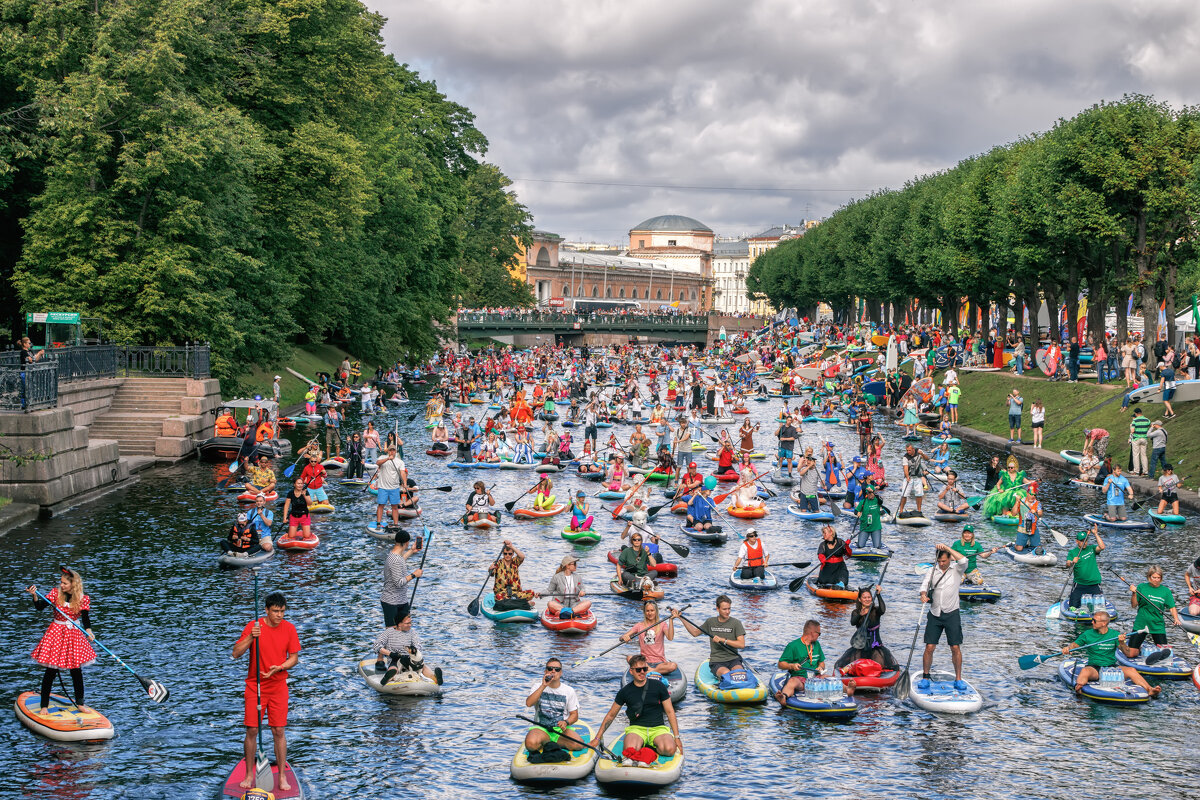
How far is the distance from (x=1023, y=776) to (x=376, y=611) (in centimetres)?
1254

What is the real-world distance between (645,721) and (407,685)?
4.60 m

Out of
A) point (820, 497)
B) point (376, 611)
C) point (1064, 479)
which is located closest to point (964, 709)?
point (376, 611)

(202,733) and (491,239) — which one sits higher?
(491,239)

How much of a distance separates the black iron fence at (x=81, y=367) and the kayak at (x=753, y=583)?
1958cm

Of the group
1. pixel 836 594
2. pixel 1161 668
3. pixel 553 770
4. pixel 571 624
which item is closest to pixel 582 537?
pixel 836 594

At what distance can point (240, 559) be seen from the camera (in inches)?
1004

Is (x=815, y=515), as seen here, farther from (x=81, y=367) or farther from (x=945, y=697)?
(x=81, y=367)

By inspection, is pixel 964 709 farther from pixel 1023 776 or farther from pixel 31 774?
pixel 31 774

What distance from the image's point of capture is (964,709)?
17.3 m

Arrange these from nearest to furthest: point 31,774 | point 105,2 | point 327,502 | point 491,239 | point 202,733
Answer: point 31,774 → point 202,733 → point 327,502 → point 105,2 → point 491,239

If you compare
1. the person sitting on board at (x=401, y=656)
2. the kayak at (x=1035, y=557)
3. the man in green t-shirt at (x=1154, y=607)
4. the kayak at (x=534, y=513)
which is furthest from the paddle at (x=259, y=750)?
the kayak at (x=1035, y=557)

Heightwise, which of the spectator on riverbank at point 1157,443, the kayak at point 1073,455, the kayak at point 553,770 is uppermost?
the spectator on riverbank at point 1157,443

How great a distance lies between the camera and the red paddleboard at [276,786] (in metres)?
13.4

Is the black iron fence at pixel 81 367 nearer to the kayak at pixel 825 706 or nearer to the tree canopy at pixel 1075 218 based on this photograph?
the kayak at pixel 825 706
